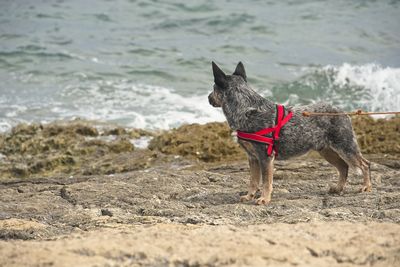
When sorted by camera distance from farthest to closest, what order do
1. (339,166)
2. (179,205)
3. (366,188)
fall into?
(339,166) → (366,188) → (179,205)

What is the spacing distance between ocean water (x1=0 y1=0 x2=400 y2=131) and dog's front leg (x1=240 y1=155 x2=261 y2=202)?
6.74m

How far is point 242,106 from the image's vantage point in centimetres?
698

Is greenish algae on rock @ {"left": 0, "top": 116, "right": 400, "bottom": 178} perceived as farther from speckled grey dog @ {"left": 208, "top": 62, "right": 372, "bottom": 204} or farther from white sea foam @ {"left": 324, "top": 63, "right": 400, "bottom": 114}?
white sea foam @ {"left": 324, "top": 63, "right": 400, "bottom": 114}

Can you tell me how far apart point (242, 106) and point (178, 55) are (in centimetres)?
1260

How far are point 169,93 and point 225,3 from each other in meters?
9.59

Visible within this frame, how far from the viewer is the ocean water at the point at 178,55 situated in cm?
1539

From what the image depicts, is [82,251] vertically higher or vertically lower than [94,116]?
higher

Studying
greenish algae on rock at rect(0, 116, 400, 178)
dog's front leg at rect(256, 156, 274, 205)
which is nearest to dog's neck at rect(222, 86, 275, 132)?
dog's front leg at rect(256, 156, 274, 205)

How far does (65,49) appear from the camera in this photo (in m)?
19.9

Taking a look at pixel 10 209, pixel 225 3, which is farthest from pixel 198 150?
pixel 225 3

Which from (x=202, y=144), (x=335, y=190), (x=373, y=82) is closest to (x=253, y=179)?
(x=335, y=190)

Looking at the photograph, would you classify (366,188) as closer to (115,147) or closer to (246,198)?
(246,198)

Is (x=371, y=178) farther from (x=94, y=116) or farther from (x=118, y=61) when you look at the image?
(x=118, y=61)

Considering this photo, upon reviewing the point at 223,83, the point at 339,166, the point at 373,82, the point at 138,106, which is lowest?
the point at 138,106
